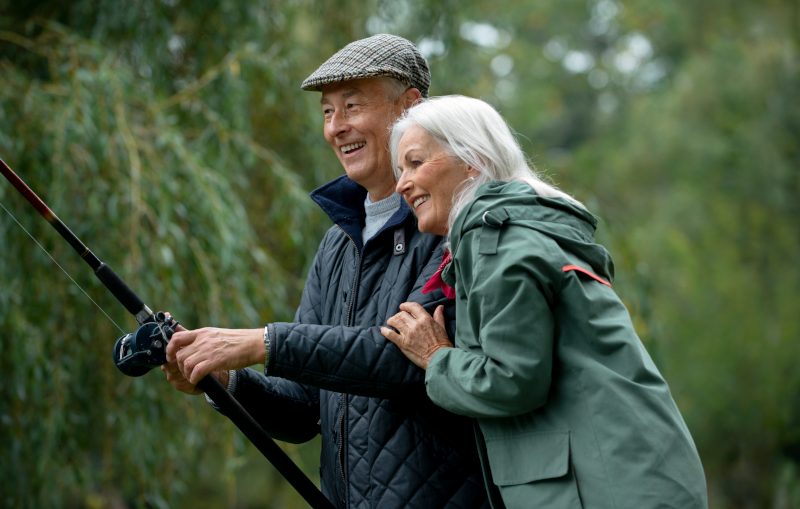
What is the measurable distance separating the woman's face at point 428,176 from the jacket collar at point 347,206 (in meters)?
0.15

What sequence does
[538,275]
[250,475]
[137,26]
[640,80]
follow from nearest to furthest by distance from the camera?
[538,275], [137,26], [250,475], [640,80]

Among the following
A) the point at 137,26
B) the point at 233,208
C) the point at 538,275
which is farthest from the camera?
the point at 137,26

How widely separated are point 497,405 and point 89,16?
3.51 metres

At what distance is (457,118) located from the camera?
62.2 inches

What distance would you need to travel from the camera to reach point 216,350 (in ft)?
5.02

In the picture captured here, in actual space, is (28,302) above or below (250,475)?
above

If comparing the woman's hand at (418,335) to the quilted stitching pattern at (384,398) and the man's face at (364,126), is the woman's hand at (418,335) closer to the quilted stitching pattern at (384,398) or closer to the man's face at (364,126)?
the quilted stitching pattern at (384,398)

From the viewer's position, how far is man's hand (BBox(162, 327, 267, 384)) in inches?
59.9

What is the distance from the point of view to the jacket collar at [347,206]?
6.06 feet

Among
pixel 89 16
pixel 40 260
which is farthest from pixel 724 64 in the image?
pixel 40 260

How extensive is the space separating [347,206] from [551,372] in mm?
806

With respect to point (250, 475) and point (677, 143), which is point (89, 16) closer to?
point (250, 475)

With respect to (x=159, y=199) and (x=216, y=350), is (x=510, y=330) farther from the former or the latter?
(x=159, y=199)

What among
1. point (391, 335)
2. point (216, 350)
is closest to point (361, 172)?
point (391, 335)
